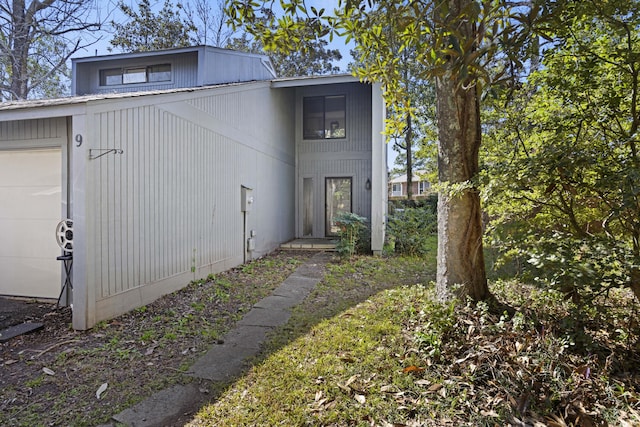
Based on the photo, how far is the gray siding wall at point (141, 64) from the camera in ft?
30.8

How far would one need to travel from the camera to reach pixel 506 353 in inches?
101

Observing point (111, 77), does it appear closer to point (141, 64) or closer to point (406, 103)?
point (141, 64)

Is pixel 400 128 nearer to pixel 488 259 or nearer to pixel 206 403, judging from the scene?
pixel 206 403

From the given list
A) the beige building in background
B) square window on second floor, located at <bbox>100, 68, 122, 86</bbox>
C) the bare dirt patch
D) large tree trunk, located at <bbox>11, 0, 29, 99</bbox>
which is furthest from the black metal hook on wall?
large tree trunk, located at <bbox>11, 0, 29, 99</bbox>

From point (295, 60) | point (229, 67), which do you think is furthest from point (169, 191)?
point (295, 60)

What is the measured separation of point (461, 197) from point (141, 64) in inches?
382

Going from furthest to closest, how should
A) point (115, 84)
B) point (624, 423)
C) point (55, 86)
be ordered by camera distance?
point (55, 86) < point (115, 84) < point (624, 423)

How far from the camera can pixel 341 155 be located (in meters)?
10.5

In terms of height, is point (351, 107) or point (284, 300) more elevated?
point (351, 107)

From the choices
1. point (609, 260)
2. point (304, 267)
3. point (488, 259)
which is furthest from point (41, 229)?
point (488, 259)

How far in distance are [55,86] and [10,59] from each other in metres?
2.63

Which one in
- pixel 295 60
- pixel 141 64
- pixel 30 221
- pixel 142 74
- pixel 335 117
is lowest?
pixel 30 221

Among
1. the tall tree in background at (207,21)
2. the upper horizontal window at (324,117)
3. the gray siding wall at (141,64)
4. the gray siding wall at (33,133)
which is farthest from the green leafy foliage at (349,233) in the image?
the tall tree in background at (207,21)

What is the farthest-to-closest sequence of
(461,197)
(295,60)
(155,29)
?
(295,60) < (155,29) < (461,197)
